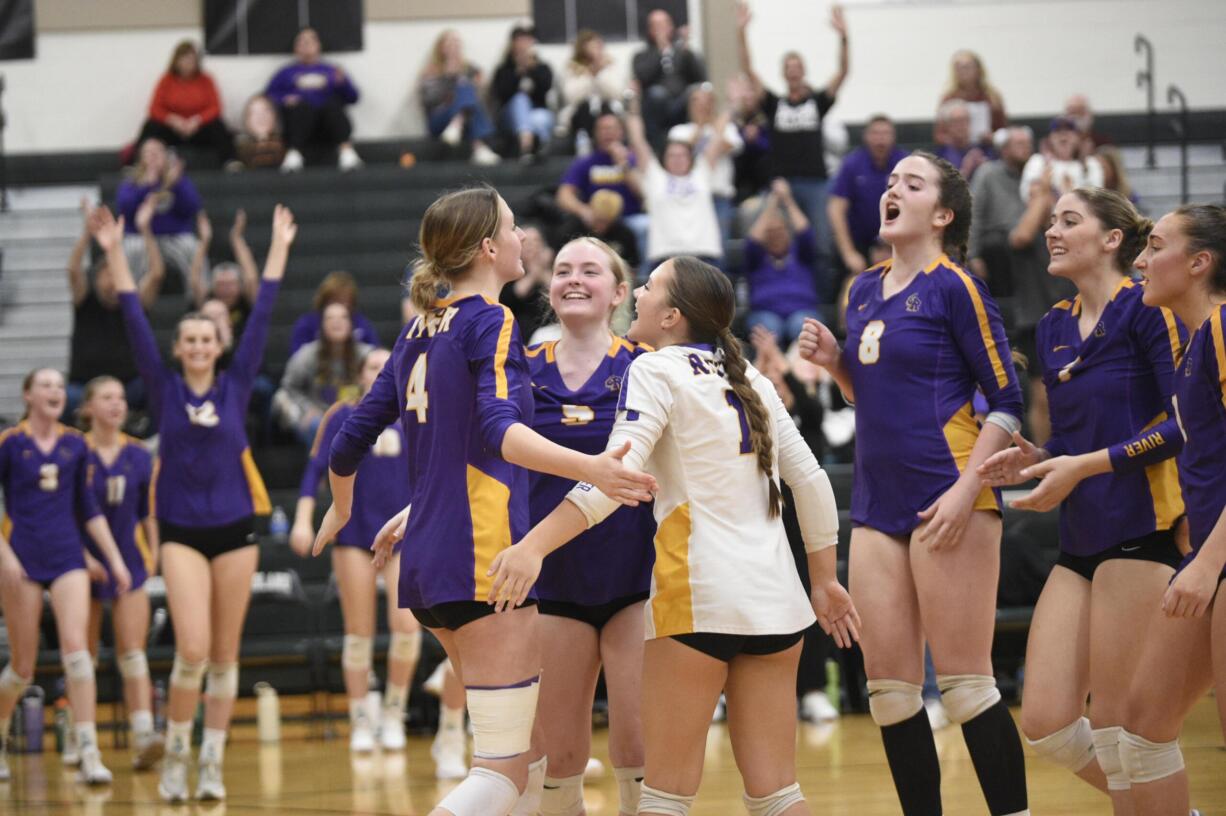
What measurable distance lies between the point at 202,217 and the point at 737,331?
165 inches

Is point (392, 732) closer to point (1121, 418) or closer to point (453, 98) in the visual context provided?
point (1121, 418)

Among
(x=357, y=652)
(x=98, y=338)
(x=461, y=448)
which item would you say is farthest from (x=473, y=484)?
(x=98, y=338)

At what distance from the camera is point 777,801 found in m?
3.87

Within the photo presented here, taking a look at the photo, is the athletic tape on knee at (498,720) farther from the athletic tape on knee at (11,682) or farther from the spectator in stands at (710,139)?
the spectator in stands at (710,139)

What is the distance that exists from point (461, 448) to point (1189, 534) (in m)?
1.94

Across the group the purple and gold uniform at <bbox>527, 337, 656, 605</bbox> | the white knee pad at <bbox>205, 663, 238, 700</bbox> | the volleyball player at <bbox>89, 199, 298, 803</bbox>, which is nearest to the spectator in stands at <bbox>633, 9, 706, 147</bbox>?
the volleyball player at <bbox>89, 199, 298, 803</bbox>

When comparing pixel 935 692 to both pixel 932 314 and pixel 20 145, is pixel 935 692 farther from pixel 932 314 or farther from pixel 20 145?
pixel 20 145

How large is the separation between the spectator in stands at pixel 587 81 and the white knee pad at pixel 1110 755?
981 centimetres

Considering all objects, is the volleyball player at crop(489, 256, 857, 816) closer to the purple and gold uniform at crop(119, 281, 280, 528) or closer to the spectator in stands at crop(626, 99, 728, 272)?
the purple and gold uniform at crop(119, 281, 280, 528)

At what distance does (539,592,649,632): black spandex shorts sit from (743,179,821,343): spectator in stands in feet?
21.6

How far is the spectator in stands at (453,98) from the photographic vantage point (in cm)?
1440

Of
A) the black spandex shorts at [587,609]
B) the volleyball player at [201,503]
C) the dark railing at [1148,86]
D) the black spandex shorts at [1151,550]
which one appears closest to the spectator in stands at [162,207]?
the volleyball player at [201,503]

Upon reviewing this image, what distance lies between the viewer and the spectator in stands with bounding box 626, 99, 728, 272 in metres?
11.3

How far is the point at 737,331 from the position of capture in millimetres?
11617
